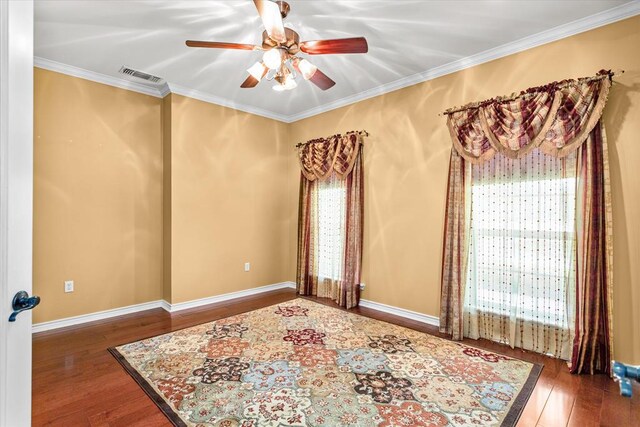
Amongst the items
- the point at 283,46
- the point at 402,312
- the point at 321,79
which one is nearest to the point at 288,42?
the point at 283,46

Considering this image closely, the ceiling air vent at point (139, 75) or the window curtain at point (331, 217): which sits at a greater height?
the ceiling air vent at point (139, 75)

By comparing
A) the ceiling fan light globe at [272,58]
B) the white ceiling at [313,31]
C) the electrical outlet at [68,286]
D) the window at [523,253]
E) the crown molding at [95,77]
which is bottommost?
the electrical outlet at [68,286]

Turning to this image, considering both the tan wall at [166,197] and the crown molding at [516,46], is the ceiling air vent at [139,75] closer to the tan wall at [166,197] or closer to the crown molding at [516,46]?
the tan wall at [166,197]

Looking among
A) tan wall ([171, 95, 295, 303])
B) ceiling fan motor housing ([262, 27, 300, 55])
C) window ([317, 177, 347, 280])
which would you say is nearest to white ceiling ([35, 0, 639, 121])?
ceiling fan motor housing ([262, 27, 300, 55])

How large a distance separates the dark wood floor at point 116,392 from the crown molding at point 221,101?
2.89 meters

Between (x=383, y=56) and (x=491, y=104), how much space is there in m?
1.16

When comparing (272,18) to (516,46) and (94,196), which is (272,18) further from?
(94,196)

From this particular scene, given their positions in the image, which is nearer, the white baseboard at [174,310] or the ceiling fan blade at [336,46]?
the ceiling fan blade at [336,46]

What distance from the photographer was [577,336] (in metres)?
2.55

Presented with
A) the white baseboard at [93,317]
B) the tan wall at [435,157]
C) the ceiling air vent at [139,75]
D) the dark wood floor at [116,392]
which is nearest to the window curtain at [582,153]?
the tan wall at [435,157]

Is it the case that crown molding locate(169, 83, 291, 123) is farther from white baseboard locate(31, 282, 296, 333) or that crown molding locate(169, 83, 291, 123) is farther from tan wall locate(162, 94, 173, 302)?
white baseboard locate(31, 282, 296, 333)

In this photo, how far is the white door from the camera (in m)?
1.00

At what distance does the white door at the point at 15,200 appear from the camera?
39.4 inches

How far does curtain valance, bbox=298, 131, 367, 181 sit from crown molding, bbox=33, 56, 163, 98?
2135mm
